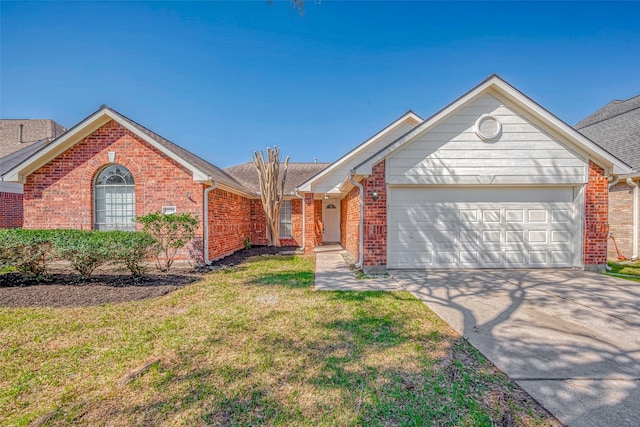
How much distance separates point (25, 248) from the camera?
6645mm

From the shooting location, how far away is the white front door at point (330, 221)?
1695 cm

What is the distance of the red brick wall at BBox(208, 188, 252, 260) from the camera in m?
10.1

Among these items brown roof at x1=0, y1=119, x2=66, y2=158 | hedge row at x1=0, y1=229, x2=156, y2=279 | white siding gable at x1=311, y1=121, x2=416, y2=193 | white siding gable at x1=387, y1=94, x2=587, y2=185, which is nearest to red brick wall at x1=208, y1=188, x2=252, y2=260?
hedge row at x1=0, y1=229, x2=156, y2=279

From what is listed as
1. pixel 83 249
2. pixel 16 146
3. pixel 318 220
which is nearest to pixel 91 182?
pixel 83 249

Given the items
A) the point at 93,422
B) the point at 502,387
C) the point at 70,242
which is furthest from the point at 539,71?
the point at 70,242

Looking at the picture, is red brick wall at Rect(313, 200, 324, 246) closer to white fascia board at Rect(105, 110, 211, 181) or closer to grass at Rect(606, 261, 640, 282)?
white fascia board at Rect(105, 110, 211, 181)

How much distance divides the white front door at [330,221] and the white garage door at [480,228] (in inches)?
341

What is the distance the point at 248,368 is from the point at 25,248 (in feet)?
23.2

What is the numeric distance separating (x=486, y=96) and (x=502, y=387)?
8.00 metres

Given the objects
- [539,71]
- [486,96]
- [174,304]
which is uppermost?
[539,71]

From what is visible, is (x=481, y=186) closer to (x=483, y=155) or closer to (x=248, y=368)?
(x=483, y=155)

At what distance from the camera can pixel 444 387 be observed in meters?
2.84

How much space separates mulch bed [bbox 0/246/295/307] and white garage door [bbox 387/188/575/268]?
19.9ft

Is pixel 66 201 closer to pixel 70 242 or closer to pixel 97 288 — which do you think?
pixel 70 242
